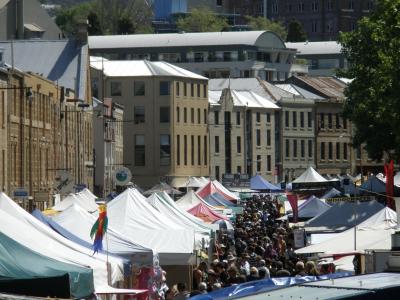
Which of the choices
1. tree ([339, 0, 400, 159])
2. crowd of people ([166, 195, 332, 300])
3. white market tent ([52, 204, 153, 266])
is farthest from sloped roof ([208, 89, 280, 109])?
white market tent ([52, 204, 153, 266])

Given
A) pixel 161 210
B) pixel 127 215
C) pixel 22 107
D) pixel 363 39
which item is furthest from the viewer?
pixel 363 39

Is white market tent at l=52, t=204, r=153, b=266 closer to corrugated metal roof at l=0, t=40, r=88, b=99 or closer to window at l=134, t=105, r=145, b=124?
corrugated metal roof at l=0, t=40, r=88, b=99

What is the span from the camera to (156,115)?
13238cm

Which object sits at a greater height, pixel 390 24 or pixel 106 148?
pixel 390 24

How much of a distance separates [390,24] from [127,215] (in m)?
33.1

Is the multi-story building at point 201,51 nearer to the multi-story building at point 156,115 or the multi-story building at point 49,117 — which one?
the multi-story building at point 156,115

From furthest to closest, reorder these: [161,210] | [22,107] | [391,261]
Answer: [22,107] < [161,210] < [391,261]

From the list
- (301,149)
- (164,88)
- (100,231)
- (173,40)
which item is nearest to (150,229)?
(100,231)

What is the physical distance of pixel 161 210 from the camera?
49062mm

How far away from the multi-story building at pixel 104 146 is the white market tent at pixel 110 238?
207 ft

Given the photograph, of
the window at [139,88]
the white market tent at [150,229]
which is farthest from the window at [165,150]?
the white market tent at [150,229]

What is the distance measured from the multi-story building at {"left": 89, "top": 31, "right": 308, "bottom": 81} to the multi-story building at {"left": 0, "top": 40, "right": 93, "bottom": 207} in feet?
255

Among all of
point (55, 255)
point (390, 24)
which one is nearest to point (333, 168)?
point (390, 24)

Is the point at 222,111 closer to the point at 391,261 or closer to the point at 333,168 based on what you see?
the point at 333,168
